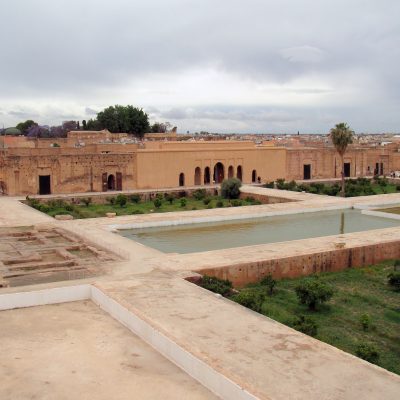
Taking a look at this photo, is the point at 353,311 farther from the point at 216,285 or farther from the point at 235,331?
the point at 235,331

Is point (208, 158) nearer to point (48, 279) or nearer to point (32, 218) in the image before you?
point (32, 218)

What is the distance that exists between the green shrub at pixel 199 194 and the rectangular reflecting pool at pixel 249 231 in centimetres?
647

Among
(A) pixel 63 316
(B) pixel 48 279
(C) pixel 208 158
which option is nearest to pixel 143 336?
(A) pixel 63 316

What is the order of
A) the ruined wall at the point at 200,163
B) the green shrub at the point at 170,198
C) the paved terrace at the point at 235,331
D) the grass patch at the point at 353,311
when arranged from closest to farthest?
the paved terrace at the point at 235,331 < the grass patch at the point at 353,311 < the green shrub at the point at 170,198 < the ruined wall at the point at 200,163

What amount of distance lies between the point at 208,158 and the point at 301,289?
18632 mm

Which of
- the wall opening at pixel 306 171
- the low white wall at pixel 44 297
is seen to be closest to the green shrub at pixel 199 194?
the wall opening at pixel 306 171

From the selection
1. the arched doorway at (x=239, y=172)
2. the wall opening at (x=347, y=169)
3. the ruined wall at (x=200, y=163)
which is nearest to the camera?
the ruined wall at (x=200, y=163)

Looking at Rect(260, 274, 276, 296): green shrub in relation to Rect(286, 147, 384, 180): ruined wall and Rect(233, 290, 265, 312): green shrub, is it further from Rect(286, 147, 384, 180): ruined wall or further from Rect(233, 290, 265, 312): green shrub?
Rect(286, 147, 384, 180): ruined wall

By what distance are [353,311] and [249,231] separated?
20.0 feet

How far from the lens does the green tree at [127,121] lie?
45.7 m

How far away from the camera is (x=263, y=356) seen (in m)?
6.11

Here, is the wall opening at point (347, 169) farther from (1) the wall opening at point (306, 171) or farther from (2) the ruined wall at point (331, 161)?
(1) the wall opening at point (306, 171)

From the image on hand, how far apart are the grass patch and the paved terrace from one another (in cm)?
90

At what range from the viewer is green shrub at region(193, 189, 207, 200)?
23.8 meters
